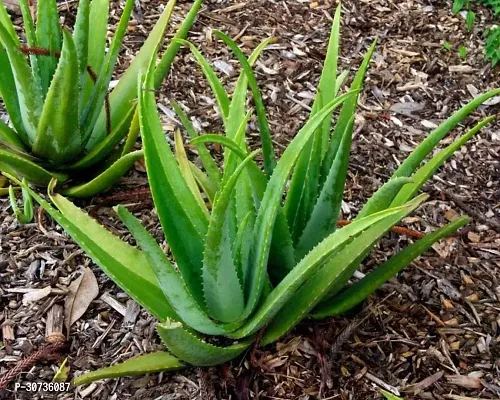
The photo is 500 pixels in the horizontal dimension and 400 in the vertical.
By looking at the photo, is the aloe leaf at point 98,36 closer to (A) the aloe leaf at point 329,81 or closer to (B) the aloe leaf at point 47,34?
(B) the aloe leaf at point 47,34

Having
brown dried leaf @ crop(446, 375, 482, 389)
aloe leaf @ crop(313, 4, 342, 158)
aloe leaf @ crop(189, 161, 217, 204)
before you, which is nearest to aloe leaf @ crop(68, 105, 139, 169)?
aloe leaf @ crop(189, 161, 217, 204)

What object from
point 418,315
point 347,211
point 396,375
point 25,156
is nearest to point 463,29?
point 347,211

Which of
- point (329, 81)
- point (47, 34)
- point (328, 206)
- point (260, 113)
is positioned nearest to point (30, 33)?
point (47, 34)

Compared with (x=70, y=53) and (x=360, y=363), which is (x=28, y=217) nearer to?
(x=70, y=53)

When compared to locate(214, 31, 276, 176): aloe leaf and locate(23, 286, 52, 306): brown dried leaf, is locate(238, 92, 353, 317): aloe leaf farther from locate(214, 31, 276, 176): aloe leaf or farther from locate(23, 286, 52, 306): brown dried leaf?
locate(23, 286, 52, 306): brown dried leaf

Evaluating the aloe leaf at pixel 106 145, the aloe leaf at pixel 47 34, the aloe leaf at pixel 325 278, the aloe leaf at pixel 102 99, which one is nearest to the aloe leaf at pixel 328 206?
the aloe leaf at pixel 325 278

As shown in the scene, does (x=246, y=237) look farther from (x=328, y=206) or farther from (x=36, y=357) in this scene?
(x=36, y=357)

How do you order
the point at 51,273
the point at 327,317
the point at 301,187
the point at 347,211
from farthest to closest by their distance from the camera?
the point at 347,211
the point at 51,273
the point at 327,317
the point at 301,187
